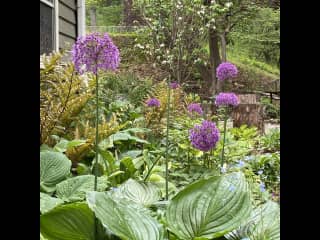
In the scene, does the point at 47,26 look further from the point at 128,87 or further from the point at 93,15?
the point at 93,15

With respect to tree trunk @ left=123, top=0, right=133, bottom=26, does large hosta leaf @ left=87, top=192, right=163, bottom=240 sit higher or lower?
lower

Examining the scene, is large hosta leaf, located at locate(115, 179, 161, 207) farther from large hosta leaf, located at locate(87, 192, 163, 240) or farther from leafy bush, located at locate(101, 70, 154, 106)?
leafy bush, located at locate(101, 70, 154, 106)

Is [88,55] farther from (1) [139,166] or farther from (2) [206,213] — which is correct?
(1) [139,166]

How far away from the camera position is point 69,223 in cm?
95

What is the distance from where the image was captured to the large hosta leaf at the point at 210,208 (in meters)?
0.97

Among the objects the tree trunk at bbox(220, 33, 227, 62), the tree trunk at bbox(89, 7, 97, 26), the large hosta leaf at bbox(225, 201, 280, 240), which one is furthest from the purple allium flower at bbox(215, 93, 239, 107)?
the tree trunk at bbox(89, 7, 97, 26)

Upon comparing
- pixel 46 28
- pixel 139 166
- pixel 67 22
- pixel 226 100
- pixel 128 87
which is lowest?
pixel 139 166

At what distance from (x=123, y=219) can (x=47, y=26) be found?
268cm

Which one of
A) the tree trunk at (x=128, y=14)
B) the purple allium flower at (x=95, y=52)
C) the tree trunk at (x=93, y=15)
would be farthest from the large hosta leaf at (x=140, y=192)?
the tree trunk at (x=93, y=15)

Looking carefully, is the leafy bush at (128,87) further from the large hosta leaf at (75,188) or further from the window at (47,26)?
the large hosta leaf at (75,188)

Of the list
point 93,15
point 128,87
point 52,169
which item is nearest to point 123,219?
point 52,169

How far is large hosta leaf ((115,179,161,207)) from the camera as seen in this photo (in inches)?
47.6

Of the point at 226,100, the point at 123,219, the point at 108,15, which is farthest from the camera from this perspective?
the point at 108,15

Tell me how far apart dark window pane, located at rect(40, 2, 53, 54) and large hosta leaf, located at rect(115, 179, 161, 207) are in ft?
7.00
